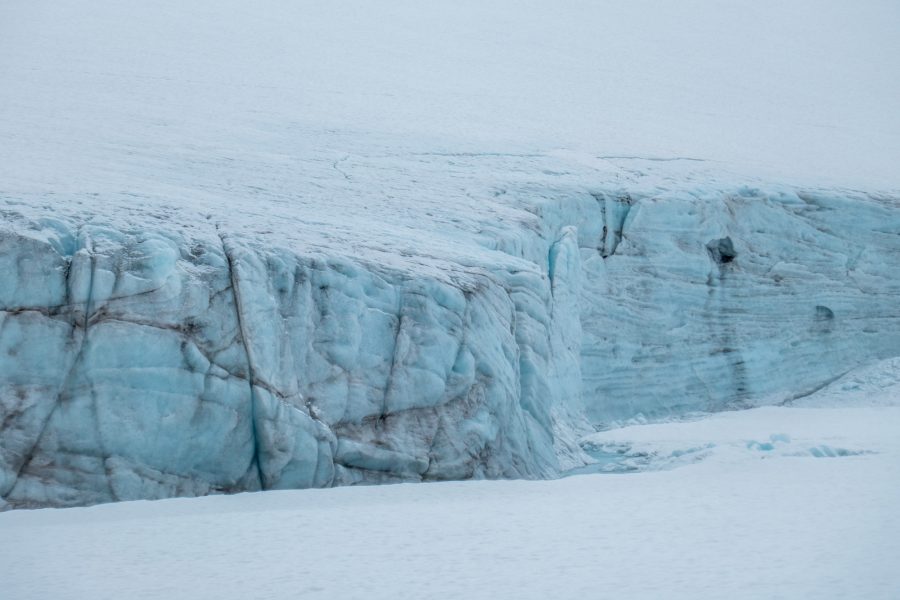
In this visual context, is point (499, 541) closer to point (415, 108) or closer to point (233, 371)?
point (233, 371)

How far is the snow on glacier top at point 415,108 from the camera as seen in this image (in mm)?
7098

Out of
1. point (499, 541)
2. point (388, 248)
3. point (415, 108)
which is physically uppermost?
point (415, 108)

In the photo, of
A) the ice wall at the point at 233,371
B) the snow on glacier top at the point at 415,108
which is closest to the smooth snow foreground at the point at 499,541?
the ice wall at the point at 233,371

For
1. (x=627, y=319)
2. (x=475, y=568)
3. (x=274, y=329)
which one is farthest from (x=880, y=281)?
(x=475, y=568)

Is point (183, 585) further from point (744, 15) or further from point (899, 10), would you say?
point (899, 10)

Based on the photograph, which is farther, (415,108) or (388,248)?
(415,108)

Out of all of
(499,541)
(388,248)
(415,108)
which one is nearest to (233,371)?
(388,248)

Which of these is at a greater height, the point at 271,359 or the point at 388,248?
the point at 388,248

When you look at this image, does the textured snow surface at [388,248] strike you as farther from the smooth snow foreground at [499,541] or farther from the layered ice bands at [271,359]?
the smooth snow foreground at [499,541]

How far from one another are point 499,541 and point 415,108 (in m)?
9.03

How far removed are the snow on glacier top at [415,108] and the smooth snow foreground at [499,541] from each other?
181cm

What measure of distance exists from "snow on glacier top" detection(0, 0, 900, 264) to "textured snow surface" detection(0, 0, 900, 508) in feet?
0.19

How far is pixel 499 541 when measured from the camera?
404 cm

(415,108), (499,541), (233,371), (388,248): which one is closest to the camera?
(499,541)
